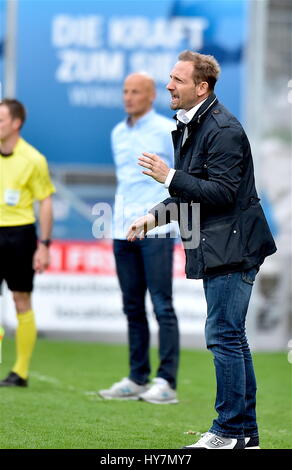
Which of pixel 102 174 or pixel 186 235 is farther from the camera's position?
pixel 102 174

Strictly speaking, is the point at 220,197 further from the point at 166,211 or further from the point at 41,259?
the point at 41,259

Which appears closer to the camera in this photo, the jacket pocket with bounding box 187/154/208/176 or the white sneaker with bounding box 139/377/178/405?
the jacket pocket with bounding box 187/154/208/176

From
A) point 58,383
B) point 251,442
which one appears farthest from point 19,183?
point 251,442

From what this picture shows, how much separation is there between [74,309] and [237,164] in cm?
545

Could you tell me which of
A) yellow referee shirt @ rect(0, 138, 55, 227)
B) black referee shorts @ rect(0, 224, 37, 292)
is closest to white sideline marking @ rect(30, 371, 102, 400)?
black referee shorts @ rect(0, 224, 37, 292)

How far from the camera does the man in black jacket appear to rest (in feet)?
15.6

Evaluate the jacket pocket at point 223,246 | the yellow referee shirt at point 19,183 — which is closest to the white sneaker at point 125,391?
the yellow referee shirt at point 19,183

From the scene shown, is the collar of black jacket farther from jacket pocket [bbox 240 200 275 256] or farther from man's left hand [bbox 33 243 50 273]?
man's left hand [bbox 33 243 50 273]

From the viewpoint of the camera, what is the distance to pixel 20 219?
692 cm

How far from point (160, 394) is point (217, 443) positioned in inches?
70.1

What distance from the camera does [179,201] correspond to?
16.4ft

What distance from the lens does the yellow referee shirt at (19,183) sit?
271 inches
